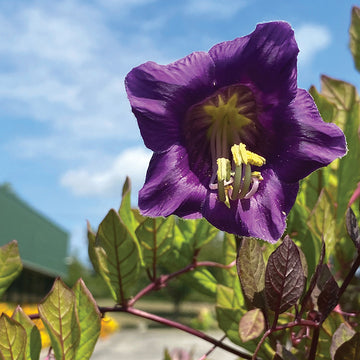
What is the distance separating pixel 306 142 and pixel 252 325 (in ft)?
0.72

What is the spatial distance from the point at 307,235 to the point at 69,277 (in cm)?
3699

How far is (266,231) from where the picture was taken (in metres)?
0.59

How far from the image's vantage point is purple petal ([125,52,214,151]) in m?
0.58

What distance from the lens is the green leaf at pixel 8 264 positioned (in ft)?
2.33

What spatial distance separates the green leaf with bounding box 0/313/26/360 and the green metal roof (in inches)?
843

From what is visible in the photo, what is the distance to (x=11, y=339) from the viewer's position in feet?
1.85

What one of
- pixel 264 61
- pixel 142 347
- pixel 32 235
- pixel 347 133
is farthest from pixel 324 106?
pixel 32 235

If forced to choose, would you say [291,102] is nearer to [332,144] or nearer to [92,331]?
[332,144]

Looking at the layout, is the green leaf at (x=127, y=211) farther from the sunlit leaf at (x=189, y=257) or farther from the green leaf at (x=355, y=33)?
the green leaf at (x=355, y=33)

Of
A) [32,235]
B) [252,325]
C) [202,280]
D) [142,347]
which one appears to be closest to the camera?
[252,325]

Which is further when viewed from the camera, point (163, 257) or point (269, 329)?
point (163, 257)

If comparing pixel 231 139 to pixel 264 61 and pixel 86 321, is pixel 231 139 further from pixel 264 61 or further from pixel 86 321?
pixel 86 321

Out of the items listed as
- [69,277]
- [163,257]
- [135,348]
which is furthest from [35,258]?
[163,257]

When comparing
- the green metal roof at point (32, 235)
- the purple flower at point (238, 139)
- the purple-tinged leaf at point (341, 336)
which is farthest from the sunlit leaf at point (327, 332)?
the green metal roof at point (32, 235)
